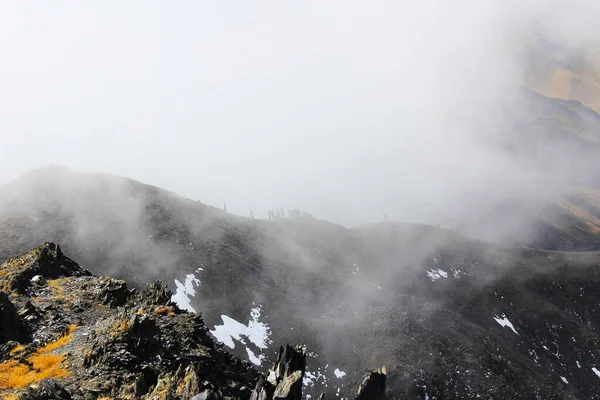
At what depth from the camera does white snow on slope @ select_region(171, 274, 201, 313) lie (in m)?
79.9

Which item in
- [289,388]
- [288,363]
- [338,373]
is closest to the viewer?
[289,388]

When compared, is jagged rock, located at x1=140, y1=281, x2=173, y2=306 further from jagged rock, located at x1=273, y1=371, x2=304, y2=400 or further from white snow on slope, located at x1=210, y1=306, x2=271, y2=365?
white snow on slope, located at x1=210, y1=306, x2=271, y2=365

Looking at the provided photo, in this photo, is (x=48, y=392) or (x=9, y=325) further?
(x=9, y=325)

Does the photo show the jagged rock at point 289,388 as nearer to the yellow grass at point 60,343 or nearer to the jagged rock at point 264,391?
the jagged rock at point 264,391

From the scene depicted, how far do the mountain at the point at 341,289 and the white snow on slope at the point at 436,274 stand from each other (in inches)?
21.6

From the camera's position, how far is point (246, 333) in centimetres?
8056


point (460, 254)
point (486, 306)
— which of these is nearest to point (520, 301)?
point (486, 306)

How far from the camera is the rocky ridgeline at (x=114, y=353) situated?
1736cm

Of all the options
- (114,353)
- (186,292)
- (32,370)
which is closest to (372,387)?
(114,353)

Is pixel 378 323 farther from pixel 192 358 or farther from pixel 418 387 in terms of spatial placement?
pixel 192 358

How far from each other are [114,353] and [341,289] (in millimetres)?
95710

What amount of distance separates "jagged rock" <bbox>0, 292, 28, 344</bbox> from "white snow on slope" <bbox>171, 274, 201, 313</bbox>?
5452cm

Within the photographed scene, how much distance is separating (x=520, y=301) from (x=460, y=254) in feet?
103

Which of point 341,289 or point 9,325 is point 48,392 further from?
point 341,289
